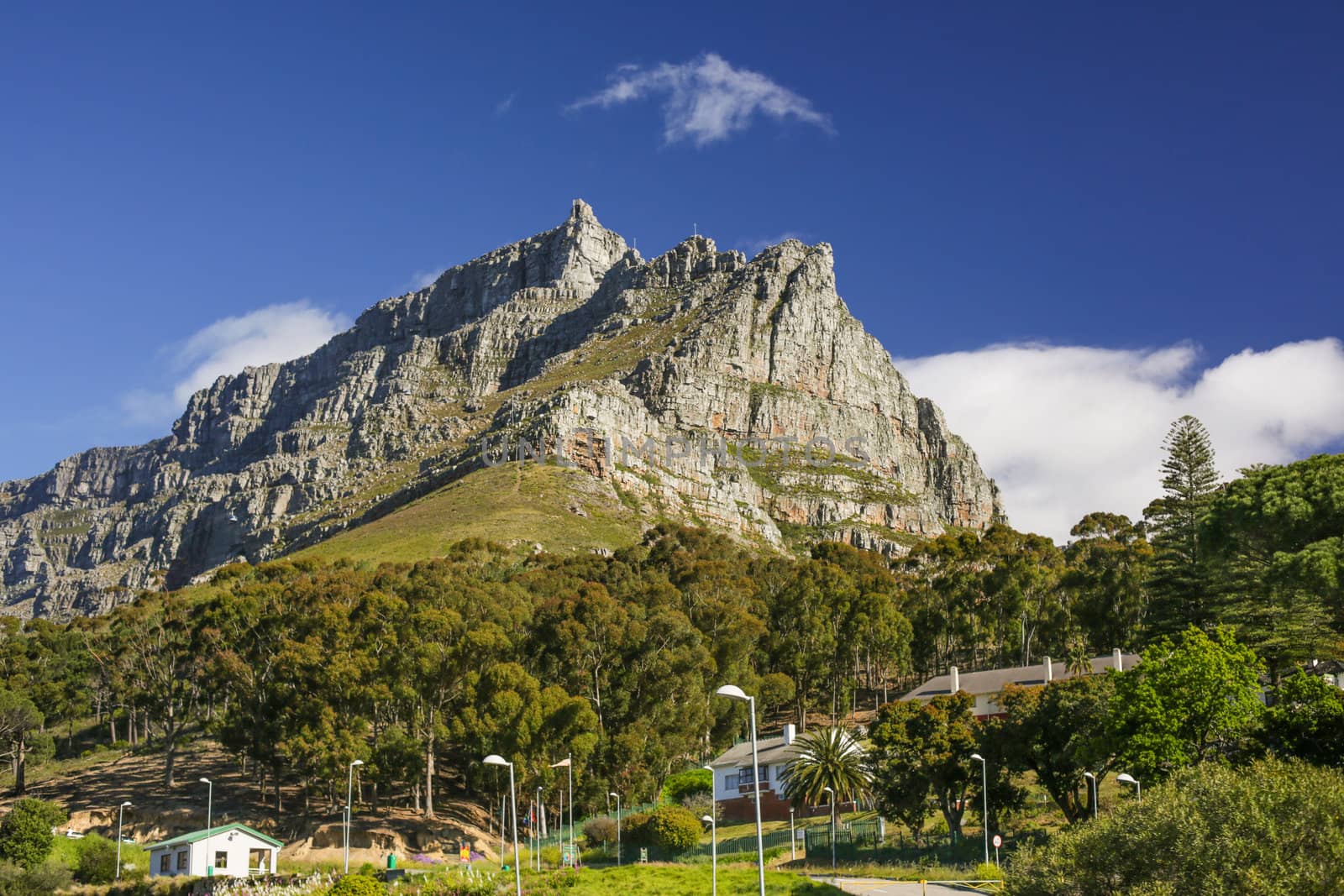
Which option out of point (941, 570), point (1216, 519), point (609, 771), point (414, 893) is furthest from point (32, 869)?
point (941, 570)

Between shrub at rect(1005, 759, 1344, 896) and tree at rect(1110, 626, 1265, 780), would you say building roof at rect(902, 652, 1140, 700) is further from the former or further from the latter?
shrub at rect(1005, 759, 1344, 896)

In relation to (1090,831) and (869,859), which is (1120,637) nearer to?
(869,859)

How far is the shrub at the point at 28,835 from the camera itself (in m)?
59.9

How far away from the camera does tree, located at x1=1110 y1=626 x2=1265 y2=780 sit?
45.9m

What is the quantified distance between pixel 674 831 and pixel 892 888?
14916mm

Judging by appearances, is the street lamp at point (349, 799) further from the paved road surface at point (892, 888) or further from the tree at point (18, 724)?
the tree at point (18, 724)

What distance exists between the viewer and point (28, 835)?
6078 cm

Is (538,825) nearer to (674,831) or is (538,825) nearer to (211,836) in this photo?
(674,831)

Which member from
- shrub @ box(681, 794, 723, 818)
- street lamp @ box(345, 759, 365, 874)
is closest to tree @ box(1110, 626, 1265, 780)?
shrub @ box(681, 794, 723, 818)

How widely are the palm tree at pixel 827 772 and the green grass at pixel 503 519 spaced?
254ft

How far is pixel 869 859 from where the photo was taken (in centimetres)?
5028

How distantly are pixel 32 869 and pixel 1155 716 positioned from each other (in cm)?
5586

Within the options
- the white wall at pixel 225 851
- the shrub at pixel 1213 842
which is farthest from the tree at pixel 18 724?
the shrub at pixel 1213 842

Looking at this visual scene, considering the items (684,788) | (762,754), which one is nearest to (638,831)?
(684,788)
